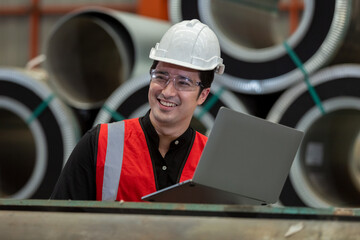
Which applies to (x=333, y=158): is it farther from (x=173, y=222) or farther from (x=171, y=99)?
(x=173, y=222)

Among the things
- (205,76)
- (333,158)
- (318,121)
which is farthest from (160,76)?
(333,158)

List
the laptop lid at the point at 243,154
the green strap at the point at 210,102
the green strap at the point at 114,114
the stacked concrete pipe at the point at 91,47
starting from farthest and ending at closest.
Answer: the stacked concrete pipe at the point at 91,47 < the green strap at the point at 114,114 < the green strap at the point at 210,102 < the laptop lid at the point at 243,154

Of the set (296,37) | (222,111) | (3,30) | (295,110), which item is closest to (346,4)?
(296,37)

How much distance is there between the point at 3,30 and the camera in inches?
339

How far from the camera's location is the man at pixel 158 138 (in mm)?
1948

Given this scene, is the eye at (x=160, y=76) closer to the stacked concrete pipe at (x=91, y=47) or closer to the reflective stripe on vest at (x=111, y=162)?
the reflective stripe on vest at (x=111, y=162)

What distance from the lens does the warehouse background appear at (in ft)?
12.1

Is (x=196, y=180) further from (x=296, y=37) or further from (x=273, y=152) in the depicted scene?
(x=296, y=37)

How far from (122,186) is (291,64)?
199cm

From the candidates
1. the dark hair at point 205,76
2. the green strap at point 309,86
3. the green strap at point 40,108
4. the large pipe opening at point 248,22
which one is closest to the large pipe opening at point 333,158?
the green strap at point 309,86

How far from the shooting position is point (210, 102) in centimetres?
394

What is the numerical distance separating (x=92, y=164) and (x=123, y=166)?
0.33 ft

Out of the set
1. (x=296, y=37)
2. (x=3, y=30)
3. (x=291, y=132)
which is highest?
(x=3, y=30)

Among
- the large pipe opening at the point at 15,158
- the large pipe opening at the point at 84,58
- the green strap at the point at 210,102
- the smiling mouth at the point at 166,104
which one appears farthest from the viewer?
the large pipe opening at the point at 15,158
